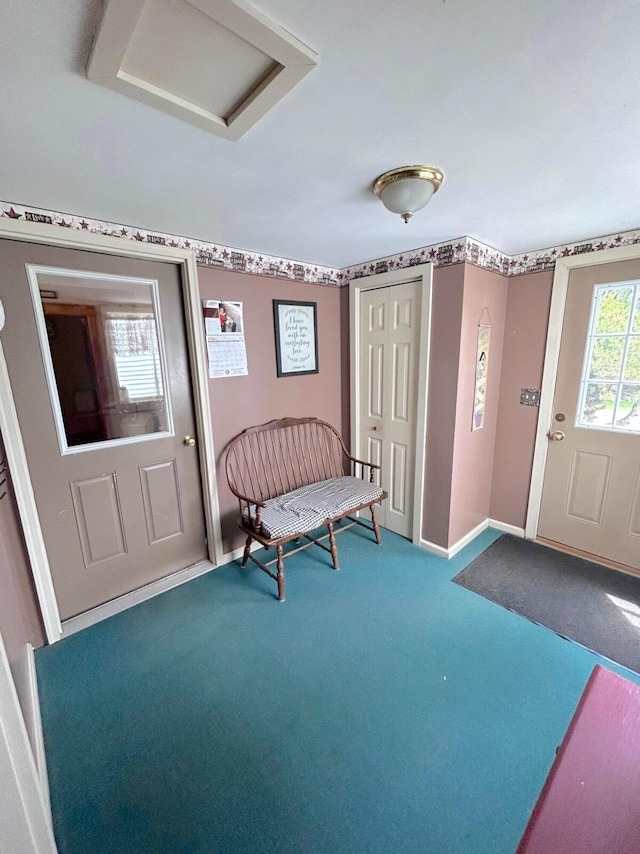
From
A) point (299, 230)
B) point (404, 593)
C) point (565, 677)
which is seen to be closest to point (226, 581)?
point (404, 593)

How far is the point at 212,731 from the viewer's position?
1.42 m

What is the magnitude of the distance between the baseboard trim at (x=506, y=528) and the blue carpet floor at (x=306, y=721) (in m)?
0.97

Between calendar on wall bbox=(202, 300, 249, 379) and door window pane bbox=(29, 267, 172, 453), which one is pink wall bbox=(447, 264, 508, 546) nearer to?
calendar on wall bbox=(202, 300, 249, 379)

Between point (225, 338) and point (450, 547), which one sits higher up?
point (225, 338)

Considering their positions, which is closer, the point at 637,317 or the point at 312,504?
the point at 637,317

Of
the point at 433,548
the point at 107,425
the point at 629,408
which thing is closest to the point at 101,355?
the point at 107,425

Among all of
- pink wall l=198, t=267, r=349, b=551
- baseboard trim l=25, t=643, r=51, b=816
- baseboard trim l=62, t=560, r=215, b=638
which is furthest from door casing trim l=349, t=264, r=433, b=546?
baseboard trim l=25, t=643, r=51, b=816

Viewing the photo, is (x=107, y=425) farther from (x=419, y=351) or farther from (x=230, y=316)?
(x=419, y=351)

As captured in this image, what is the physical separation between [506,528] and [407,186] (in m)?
2.68

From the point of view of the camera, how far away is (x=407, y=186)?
51.9 inches

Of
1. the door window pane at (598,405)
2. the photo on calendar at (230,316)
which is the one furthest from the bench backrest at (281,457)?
the door window pane at (598,405)

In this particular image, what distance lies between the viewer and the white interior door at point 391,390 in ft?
8.37

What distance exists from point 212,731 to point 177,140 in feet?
7.13

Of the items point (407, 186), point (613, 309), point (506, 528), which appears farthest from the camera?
point (506, 528)
